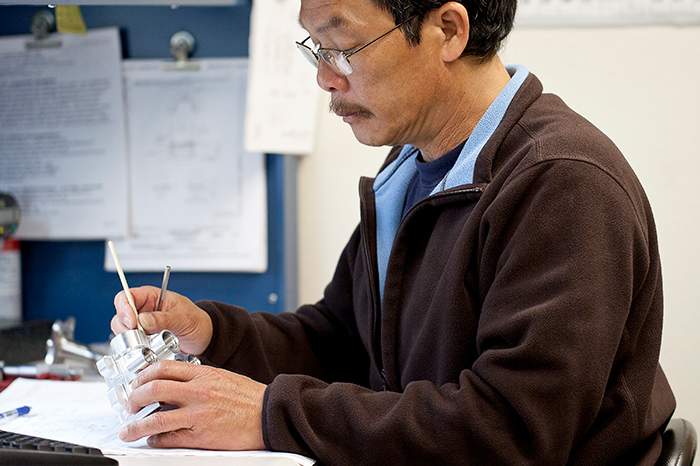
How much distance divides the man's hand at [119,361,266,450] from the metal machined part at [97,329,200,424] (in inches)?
1.7

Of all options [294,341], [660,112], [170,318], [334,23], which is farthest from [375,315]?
[660,112]

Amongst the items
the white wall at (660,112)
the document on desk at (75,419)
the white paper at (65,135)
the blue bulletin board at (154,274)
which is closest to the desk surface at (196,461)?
the document on desk at (75,419)

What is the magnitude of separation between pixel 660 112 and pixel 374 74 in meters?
0.74

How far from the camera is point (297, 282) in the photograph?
1.49 meters

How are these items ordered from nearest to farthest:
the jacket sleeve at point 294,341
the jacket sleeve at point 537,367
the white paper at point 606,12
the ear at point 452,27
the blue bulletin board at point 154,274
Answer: the jacket sleeve at point 537,367 < the ear at point 452,27 < the jacket sleeve at point 294,341 < the white paper at point 606,12 < the blue bulletin board at point 154,274

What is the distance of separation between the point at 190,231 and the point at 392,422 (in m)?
0.92

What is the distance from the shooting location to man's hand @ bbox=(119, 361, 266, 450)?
2.22 ft

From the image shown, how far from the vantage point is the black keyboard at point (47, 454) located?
0.62m

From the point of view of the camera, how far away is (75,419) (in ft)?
2.73

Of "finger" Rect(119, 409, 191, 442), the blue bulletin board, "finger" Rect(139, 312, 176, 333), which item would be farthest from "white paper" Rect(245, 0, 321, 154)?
"finger" Rect(119, 409, 191, 442)

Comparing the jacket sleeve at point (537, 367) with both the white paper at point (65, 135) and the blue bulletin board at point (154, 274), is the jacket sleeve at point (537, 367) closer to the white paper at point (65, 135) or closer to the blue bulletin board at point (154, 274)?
the blue bulletin board at point (154, 274)

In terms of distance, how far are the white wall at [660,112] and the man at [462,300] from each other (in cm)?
45

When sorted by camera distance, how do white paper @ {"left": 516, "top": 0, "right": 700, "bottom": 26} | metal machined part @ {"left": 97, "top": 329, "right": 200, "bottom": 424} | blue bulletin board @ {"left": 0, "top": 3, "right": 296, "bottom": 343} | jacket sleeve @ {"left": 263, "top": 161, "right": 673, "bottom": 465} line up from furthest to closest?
blue bulletin board @ {"left": 0, "top": 3, "right": 296, "bottom": 343}, white paper @ {"left": 516, "top": 0, "right": 700, "bottom": 26}, metal machined part @ {"left": 97, "top": 329, "right": 200, "bottom": 424}, jacket sleeve @ {"left": 263, "top": 161, "right": 673, "bottom": 465}

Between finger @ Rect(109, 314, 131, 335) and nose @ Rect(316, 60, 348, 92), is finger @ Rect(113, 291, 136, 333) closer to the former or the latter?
finger @ Rect(109, 314, 131, 335)
